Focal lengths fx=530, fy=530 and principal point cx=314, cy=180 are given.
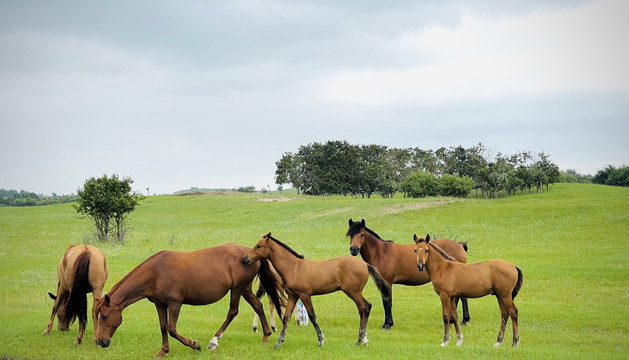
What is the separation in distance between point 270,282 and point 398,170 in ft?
321

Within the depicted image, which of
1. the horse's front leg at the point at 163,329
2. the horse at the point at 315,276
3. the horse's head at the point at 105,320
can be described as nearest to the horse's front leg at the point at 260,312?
the horse at the point at 315,276

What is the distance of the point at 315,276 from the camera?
1054cm

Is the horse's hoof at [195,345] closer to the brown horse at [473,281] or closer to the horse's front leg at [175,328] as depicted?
the horse's front leg at [175,328]

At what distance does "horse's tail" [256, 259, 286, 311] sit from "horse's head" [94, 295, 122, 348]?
3.01m

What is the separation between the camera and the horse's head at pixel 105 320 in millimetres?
9477

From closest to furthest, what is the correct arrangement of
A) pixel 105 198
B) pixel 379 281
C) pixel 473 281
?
pixel 473 281, pixel 379 281, pixel 105 198

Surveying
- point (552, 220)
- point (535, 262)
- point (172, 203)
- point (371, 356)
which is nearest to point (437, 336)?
point (371, 356)

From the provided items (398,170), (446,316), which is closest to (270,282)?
(446,316)

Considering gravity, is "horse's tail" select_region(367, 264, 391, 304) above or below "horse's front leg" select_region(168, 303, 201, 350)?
above

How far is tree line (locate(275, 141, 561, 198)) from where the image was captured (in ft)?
263

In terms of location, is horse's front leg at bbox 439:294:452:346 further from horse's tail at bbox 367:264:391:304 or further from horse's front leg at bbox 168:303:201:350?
horse's front leg at bbox 168:303:201:350

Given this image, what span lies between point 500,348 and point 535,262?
49.8 feet

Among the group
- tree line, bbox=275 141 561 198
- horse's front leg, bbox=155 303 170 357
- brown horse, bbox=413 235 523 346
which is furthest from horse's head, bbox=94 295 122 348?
tree line, bbox=275 141 561 198

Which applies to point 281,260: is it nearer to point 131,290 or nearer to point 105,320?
point 131,290
